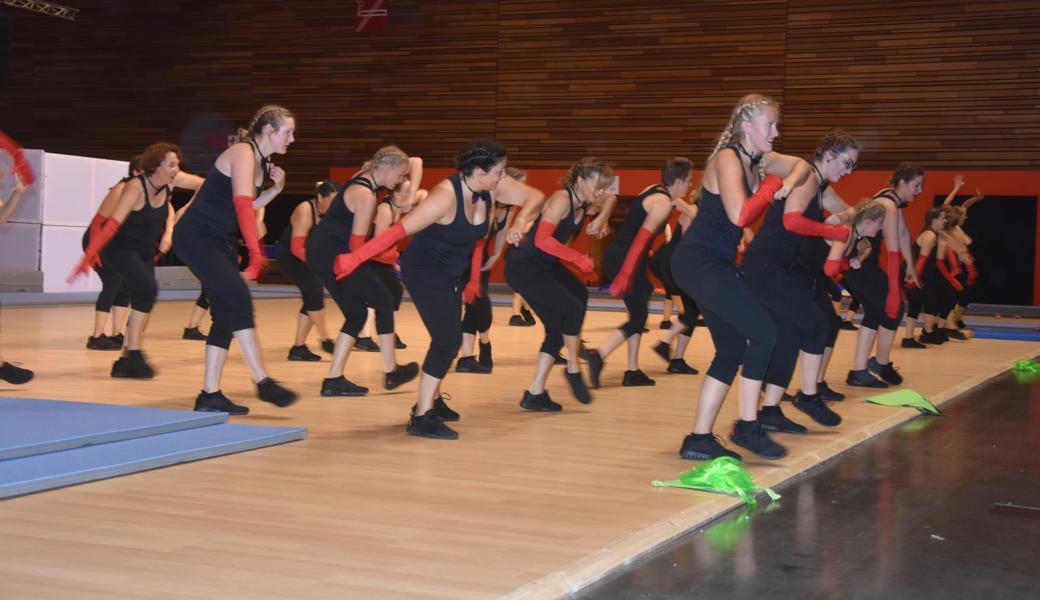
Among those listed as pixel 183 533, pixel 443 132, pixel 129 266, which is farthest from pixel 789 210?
pixel 443 132

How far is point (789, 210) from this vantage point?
4984 mm

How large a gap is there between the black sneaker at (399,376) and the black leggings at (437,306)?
1465mm

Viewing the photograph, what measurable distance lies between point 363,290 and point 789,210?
237cm

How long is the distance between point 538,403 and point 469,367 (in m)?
1.78

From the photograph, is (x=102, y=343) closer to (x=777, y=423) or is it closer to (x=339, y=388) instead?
(x=339, y=388)

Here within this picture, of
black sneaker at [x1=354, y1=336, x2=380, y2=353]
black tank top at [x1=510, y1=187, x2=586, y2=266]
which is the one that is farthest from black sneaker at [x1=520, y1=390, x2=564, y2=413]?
black sneaker at [x1=354, y1=336, x2=380, y2=353]

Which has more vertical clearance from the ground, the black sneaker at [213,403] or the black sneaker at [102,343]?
the black sneaker at [213,403]

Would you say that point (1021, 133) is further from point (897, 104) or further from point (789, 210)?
point (789, 210)

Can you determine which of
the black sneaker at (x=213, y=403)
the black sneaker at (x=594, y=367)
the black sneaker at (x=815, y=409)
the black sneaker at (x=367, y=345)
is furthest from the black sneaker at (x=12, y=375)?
the black sneaker at (x=815, y=409)

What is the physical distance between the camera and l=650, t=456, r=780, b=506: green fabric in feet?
13.1

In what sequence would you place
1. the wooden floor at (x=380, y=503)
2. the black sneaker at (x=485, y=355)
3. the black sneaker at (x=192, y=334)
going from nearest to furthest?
the wooden floor at (x=380, y=503) < the black sneaker at (x=485, y=355) < the black sneaker at (x=192, y=334)

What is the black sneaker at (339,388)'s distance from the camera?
6.27 metres

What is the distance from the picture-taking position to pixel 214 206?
530cm

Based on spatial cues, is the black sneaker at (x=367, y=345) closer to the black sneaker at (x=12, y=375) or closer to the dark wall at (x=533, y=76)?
the black sneaker at (x=12, y=375)
